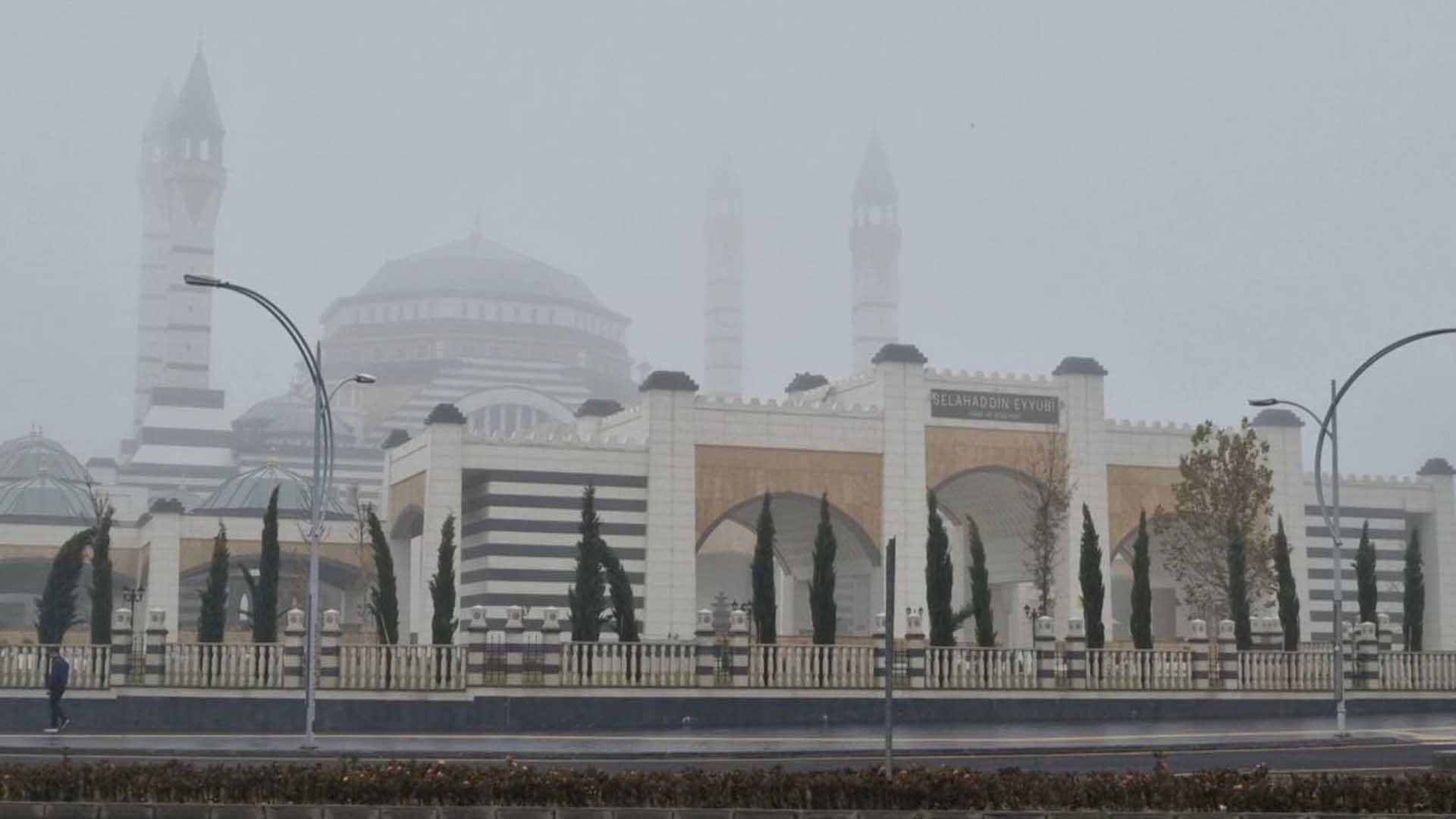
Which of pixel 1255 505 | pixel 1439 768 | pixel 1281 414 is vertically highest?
pixel 1281 414

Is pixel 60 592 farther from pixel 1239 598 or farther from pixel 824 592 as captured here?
pixel 1239 598

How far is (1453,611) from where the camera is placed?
283 ft

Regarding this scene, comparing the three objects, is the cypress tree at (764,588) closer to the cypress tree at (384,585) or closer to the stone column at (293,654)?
the cypress tree at (384,585)

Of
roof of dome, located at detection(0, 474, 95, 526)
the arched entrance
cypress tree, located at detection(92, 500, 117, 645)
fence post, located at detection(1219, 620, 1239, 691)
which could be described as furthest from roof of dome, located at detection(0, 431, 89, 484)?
fence post, located at detection(1219, 620, 1239, 691)

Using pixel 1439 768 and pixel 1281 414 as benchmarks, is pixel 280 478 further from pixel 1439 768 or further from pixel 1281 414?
pixel 1439 768

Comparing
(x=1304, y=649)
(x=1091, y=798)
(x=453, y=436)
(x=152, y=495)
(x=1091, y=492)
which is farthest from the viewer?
(x=152, y=495)

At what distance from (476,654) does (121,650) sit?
7.65m

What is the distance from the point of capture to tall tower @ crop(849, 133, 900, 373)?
179 meters

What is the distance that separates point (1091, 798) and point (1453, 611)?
72.5m

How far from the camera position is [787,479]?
72.8m

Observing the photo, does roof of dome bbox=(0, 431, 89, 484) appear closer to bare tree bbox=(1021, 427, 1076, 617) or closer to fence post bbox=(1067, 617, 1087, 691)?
bare tree bbox=(1021, 427, 1076, 617)

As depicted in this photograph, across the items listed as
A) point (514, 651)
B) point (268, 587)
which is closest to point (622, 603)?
point (514, 651)

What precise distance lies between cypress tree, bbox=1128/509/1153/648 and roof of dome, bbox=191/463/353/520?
4547 cm

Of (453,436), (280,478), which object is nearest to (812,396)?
(453,436)
